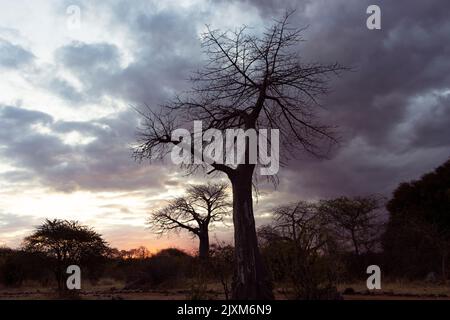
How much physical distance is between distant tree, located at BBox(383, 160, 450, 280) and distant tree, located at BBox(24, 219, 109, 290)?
14.7 m

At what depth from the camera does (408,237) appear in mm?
25734

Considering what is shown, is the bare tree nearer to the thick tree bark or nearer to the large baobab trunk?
the large baobab trunk

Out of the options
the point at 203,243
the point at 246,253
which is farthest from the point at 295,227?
the point at 203,243

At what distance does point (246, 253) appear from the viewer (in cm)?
1250

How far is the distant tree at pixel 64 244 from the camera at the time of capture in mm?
23078

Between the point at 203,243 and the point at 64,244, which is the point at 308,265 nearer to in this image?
the point at 64,244

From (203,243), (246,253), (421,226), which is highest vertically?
(421,226)

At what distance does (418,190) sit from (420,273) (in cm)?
820

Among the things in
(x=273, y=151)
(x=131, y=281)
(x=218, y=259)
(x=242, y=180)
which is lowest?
(x=131, y=281)

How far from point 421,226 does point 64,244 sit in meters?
17.1
